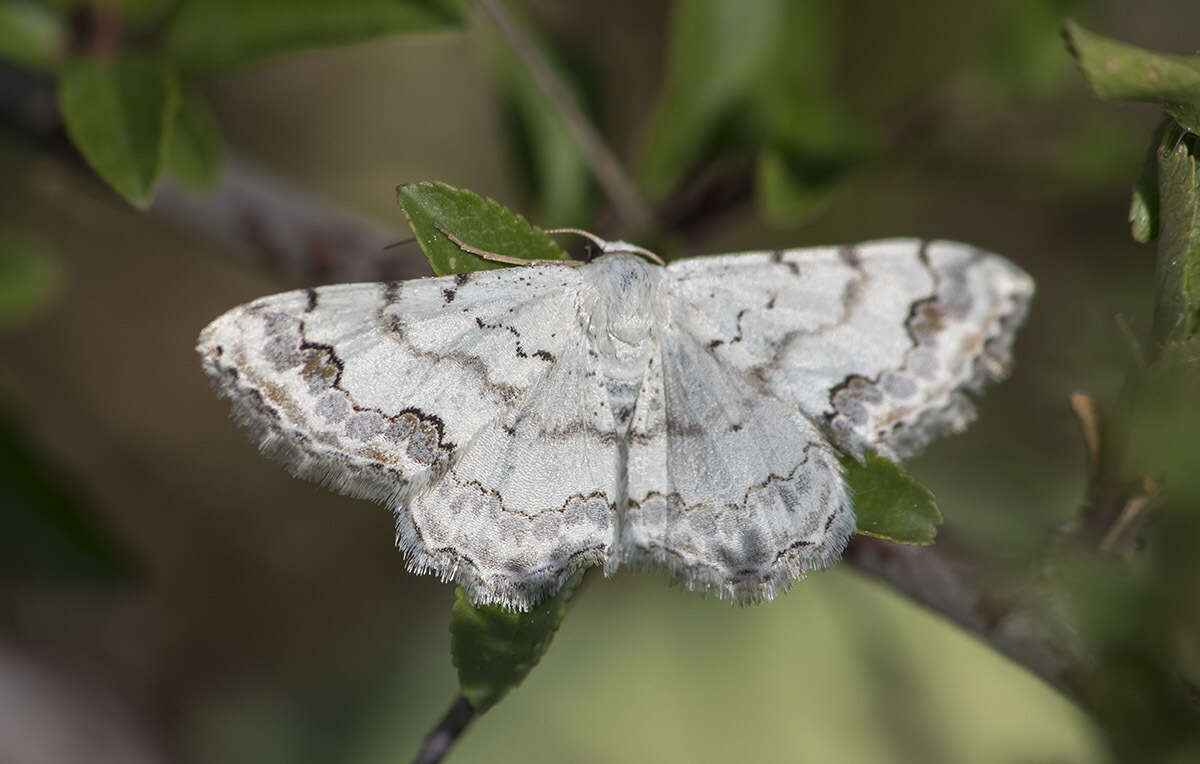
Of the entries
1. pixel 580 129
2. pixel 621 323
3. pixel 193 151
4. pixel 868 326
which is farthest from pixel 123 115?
pixel 868 326

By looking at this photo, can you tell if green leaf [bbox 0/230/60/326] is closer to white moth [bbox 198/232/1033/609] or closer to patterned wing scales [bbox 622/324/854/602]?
white moth [bbox 198/232/1033/609]

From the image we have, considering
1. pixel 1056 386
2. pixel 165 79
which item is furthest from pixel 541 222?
pixel 1056 386

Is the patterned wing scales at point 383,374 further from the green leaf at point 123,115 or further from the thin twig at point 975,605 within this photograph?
the thin twig at point 975,605

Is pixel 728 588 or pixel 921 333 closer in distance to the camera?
pixel 728 588

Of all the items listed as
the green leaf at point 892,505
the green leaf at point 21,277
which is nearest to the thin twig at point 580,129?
the green leaf at point 892,505

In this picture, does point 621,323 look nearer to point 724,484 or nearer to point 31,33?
point 724,484

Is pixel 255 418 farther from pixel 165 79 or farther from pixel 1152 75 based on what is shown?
pixel 1152 75
